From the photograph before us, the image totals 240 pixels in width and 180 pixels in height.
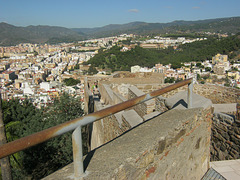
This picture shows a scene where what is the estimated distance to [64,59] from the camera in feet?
343

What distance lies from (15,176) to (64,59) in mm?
103692

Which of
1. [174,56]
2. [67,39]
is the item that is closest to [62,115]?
[174,56]

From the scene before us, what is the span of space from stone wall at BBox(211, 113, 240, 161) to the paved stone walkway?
0.45 meters

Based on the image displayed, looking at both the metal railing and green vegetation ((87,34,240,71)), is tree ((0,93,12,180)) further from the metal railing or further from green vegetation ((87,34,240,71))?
green vegetation ((87,34,240,71))

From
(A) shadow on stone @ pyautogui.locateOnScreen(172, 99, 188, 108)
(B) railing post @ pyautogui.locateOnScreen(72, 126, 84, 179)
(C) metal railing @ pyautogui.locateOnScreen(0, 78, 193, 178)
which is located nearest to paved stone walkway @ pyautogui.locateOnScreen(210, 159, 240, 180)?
(A) shadow on stone @ pyautogui.locateOnScreen(172, 99, 188, 108)

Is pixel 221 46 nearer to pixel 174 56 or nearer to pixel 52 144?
pixel 174 56

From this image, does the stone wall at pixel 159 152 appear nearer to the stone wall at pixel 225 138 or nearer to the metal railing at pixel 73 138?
the metal railing at pixel 73 138

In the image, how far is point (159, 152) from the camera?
158 cm

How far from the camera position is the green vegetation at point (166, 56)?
2227 inches

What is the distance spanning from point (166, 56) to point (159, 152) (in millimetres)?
70218

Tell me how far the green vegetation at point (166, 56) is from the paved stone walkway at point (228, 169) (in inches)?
2014

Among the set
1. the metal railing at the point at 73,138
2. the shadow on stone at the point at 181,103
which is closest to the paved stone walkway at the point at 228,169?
the shadow on stone at the point at 181,103

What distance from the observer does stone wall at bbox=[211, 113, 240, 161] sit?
3.42 metres

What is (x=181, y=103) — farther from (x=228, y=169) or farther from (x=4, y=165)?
(x=4, y=165)
